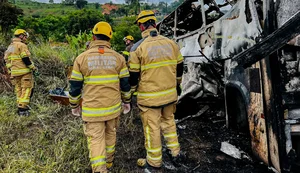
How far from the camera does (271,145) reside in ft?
7.56

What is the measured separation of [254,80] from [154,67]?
100 centimetres

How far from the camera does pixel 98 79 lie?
246 cm

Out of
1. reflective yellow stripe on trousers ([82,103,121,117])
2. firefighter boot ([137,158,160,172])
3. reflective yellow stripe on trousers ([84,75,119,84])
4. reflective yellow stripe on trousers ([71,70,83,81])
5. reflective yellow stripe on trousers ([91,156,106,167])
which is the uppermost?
reflective yellow stripe on trousers ([71,70,83,81])

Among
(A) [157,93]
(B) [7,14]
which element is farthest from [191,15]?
(B) [7,14]

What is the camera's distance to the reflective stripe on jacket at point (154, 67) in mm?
2592

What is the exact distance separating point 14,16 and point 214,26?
37.9 ft

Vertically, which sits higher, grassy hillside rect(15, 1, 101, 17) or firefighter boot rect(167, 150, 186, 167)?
grassy hillside rect(15, 1, 101, 17)

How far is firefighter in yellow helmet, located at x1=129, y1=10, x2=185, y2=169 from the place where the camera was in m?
2.61

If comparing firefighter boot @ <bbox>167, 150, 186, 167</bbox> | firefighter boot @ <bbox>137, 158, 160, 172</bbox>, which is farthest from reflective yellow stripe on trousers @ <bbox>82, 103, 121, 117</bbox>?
firefighter boot @ <bbox>167, 150, 186, 167</bbox>

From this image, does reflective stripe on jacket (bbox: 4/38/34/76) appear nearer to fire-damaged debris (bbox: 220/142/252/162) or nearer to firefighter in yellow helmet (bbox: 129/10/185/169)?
firefighter in yellow helmet (bbox: 129/10/185/169)

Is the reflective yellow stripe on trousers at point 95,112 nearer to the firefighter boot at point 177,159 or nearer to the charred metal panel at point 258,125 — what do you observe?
the firefighter boot at point 177,159

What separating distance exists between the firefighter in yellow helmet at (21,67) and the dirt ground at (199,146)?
1.89 metres

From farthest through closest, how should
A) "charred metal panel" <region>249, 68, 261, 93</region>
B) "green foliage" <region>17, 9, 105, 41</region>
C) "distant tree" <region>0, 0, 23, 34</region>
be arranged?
"green foliage" <region>17, 9, 105, 41</region> → "distant tree" <region>0, 0, 23, 34</region> → "charred metal panel" <region>249, 68, 261, 93</region>

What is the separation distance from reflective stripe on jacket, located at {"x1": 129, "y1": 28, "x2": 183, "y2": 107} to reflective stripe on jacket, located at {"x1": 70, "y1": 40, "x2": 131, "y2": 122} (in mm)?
217
